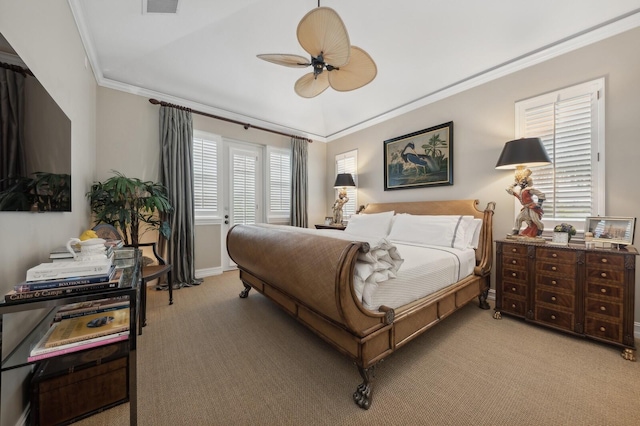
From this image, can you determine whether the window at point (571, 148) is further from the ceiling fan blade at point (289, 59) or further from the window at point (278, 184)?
the window at point (278, 184)

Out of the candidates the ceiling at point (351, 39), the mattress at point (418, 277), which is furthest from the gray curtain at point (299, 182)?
the mattress at point (418, 277)

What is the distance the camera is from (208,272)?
415 centimetres

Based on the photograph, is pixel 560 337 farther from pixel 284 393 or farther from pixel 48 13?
pixel 48 13

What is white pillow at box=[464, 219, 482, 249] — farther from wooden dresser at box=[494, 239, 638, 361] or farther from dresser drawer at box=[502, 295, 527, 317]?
dresser drawer at box=[502, 295, 527, 317]

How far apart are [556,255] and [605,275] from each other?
0.31m

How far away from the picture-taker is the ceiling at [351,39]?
2.42 m

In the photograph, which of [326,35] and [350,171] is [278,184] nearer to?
[350,171]

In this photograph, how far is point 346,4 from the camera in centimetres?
282

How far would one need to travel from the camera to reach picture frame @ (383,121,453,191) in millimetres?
3438

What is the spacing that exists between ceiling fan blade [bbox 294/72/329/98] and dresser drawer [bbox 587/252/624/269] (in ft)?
9.24

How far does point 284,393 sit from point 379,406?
0.58 metres

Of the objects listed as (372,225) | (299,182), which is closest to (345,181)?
(299,182)

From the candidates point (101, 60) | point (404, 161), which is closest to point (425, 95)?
point (404, 161)

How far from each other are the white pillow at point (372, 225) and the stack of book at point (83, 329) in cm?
266
